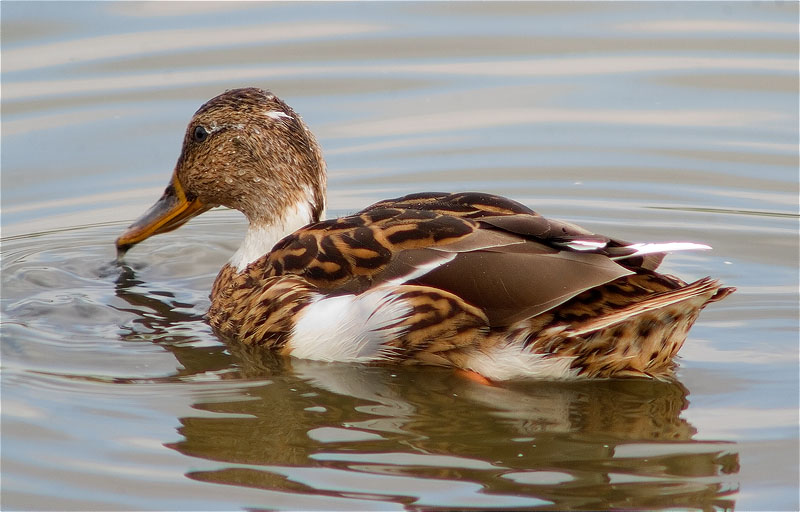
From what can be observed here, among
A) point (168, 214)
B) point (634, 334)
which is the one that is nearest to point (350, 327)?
point (634, 334)

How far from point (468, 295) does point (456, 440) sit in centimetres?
79

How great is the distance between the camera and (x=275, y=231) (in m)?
8.26

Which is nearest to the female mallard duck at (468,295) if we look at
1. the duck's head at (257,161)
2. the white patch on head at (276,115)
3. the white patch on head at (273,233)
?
the white patch on head at (273,233)

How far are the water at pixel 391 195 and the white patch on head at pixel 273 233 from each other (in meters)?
0.50

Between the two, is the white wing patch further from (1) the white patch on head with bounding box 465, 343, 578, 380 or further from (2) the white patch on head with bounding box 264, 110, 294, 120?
(2) the white patch on head with bounding box 264, 110, 294, 120

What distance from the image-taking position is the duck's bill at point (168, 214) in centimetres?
880

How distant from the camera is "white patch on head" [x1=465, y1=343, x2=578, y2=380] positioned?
22.6 ft

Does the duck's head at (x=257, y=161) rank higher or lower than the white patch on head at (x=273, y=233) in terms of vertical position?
higher

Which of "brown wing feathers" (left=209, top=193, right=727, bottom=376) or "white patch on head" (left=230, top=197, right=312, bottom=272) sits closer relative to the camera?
"brown wing feathers" (left=209, top=193, right=727, bottom=376)

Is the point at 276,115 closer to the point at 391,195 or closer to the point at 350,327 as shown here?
the point at 350,327

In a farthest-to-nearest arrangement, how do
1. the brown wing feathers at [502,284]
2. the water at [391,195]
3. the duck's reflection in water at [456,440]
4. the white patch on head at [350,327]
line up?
the white patch on head at [350,327]
the brown wing feathers at [502,284]
the water at [391,195]
the duck's reflection in water at [456,440]

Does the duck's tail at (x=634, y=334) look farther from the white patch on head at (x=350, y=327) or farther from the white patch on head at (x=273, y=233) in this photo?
the white patch on head at (x=273, y=233)

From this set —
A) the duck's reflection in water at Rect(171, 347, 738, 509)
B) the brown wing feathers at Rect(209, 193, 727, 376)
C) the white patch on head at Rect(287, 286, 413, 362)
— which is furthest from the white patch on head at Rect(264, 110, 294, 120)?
the duck's reflection in water at Rect(171, 347, 738, 509)

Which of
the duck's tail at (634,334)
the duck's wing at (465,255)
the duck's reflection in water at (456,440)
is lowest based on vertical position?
the duck's reflection in water at (456,440)
